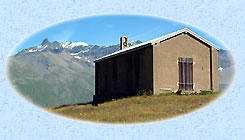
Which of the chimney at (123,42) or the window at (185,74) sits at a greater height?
the chimney at (123,42)

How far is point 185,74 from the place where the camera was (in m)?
23.5

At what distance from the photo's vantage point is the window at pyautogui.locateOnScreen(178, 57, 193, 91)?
2325cm

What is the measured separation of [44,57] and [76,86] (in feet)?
131

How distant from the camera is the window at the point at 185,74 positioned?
23.2m

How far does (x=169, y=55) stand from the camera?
23.1 m

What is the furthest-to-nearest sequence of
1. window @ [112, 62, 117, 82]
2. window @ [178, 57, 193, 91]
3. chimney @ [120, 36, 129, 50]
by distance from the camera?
chimney @ [120, 36, 129, 50], window @ [112, 62, 117, 82], window @ [178, 57, 193, 91]

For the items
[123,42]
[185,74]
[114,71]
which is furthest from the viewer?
Answer: [123,42]

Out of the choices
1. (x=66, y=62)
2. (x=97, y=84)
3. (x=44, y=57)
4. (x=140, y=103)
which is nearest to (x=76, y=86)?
(x=66, y=62)

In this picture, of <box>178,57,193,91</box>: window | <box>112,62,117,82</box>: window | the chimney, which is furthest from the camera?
the chimney

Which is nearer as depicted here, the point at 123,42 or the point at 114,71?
the point at 114,71

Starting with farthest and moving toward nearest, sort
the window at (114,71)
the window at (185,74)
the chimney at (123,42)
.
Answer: the chimney at (123,42)
the window at (114,71)
the window at (185,74)

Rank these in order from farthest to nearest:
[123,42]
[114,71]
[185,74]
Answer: [123,42], [114,71], [185,74]

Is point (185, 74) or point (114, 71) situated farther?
point (114, 71)

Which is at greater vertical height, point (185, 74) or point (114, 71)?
point (114, 71)
